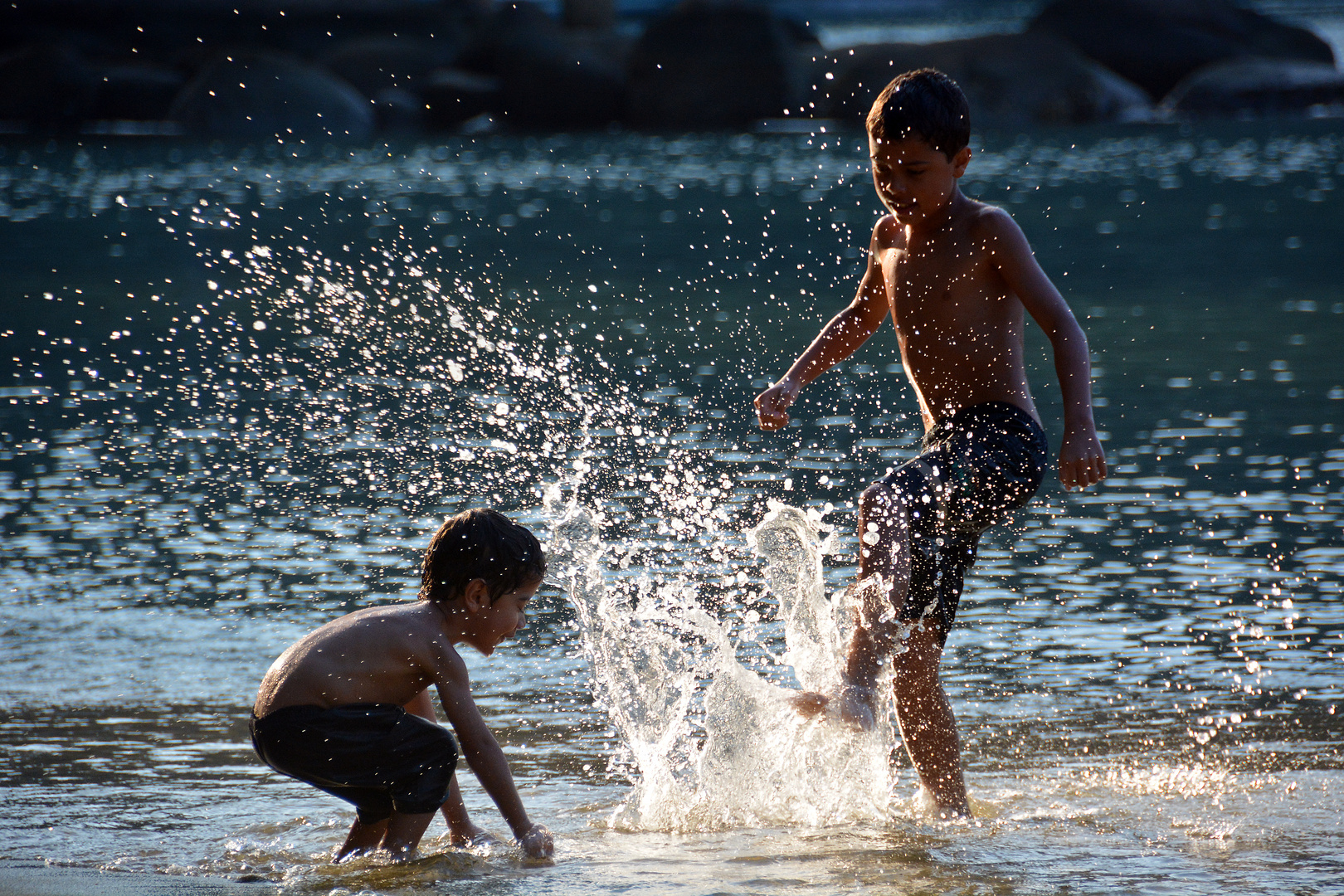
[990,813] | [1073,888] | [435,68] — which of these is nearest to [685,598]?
[990,813]

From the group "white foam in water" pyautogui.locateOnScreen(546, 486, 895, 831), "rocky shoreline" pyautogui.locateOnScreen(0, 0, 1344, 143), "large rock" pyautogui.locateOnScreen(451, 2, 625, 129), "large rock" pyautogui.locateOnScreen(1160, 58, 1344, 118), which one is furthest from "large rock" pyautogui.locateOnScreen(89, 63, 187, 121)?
"white foam in water" pyautogui.locateOnScreen(546, 486, 895, 831)

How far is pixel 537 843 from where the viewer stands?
2.97 m

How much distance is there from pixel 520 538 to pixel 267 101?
23.8 metres

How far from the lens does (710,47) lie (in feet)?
87.4

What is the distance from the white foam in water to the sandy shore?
75 cm

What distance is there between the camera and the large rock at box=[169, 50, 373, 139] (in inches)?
1001

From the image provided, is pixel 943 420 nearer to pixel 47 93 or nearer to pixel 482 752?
pixel 482 752

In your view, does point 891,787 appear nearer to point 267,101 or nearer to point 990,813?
point 990,813

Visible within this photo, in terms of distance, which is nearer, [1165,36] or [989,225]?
[989,225]

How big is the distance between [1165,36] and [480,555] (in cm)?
2938

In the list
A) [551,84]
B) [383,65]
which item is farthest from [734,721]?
[383,65]

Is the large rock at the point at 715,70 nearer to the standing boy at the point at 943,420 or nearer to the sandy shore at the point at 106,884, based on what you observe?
the standing boy at the point at 943,420

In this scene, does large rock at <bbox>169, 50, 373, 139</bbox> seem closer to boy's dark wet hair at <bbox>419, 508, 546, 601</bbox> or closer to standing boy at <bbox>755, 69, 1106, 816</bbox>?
standing boy at <bbox>755, 69, 1106, 816</bbox>

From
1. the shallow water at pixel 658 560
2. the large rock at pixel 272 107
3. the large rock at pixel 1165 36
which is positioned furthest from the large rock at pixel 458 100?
the shallow water at pixel 658 560
